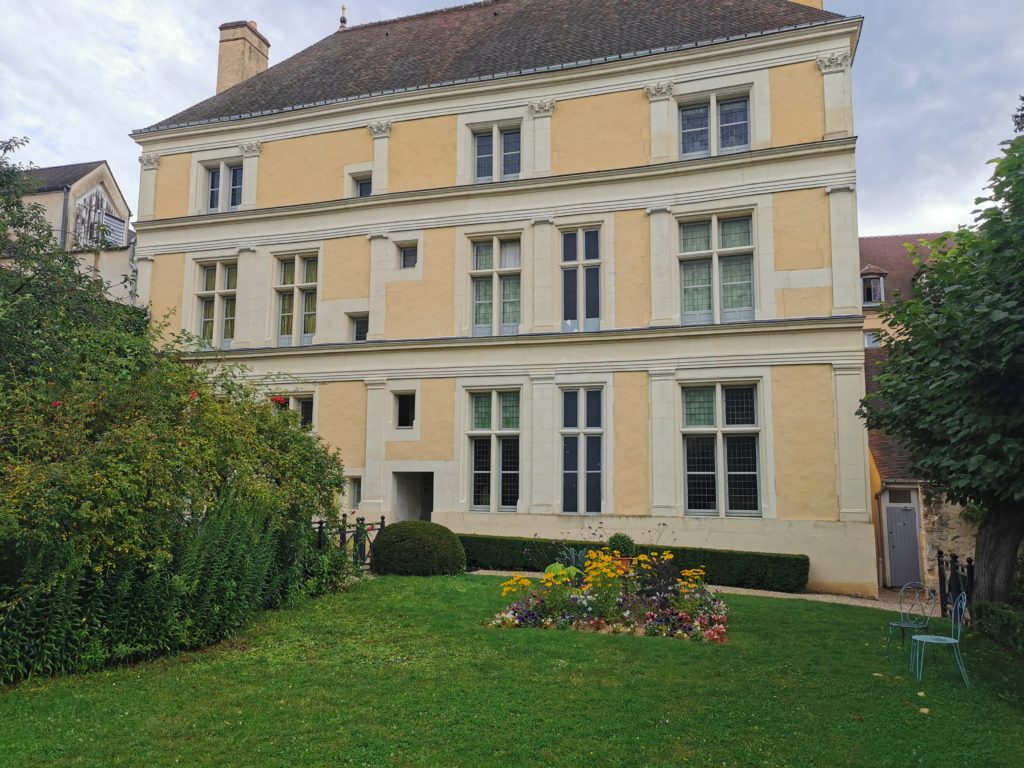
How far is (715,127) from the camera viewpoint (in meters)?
18.0

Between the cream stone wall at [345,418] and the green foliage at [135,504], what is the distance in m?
6.92

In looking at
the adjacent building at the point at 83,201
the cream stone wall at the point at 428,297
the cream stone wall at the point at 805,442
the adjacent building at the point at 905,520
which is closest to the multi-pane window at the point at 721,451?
the cream stone wall at the point at 805,442

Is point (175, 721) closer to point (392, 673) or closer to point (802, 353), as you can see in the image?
point (392, 673)

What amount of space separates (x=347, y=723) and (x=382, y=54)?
21354mm

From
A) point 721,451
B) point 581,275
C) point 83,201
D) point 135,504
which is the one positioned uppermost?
point 83,201

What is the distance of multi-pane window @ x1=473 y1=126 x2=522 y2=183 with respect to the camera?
1966 cm

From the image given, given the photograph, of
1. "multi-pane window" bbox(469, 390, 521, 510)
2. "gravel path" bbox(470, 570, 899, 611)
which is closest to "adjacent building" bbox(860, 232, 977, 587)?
"gravel path" bbox(470, 570, 899, 611)

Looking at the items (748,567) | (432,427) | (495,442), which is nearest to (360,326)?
(432,427)

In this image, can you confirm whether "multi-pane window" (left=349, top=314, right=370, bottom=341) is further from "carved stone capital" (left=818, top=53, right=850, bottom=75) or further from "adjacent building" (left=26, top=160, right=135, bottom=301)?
"adjacent building" (left=26, top=160, right=135, bottom=301)

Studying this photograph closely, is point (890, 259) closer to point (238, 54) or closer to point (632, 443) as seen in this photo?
point (632, 443)

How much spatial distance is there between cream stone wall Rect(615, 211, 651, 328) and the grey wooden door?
26.5ft

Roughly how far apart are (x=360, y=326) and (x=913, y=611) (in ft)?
47.3

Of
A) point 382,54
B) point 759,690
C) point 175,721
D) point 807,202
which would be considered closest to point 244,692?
point 175,721

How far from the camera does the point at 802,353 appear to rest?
16.4 m
